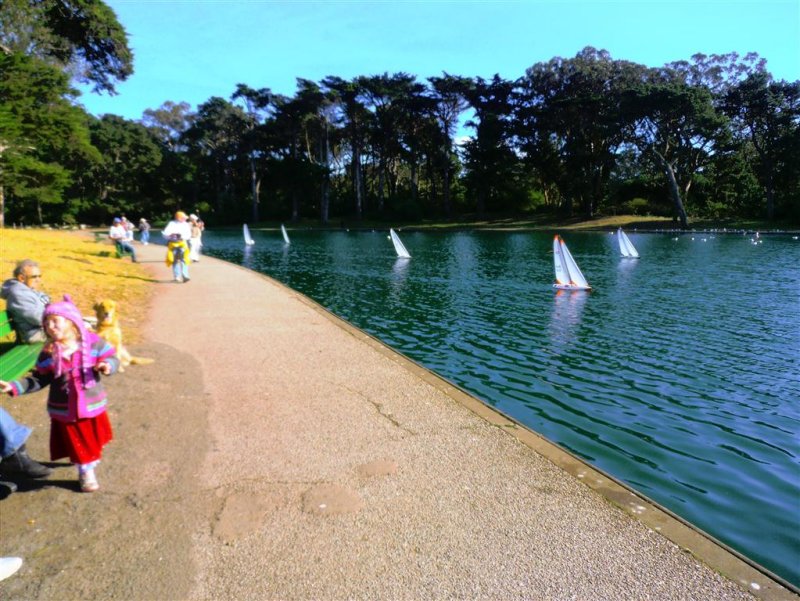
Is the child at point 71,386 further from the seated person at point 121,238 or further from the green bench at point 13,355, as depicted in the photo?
the seated person at point 121,238

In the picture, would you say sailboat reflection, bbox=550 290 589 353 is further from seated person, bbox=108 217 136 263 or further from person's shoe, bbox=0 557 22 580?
seated person, bbox=108 217 136 263

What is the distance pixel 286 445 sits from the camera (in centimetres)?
530

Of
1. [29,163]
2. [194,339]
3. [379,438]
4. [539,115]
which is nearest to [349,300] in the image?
[194,339]

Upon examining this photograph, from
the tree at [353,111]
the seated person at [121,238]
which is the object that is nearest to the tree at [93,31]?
the seated person at [121,238]

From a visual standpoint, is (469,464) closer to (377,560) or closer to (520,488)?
(520,488)

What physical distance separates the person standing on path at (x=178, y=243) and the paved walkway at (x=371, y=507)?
9.34 meters

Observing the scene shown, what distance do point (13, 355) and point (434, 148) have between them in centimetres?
7256

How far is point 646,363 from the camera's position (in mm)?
10344

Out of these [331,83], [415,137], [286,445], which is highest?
[331,83]

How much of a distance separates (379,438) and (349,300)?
1264 centimetres

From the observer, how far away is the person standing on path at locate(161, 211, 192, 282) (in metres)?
15.5

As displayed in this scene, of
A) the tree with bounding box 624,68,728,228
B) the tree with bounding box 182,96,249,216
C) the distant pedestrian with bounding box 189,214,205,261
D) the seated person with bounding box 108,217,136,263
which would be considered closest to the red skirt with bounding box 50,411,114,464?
the distant pedestrian with bounding box 189,214,205,261

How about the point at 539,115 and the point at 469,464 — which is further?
the point at 539,115

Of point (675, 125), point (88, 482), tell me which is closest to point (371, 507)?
point (88, 482)
